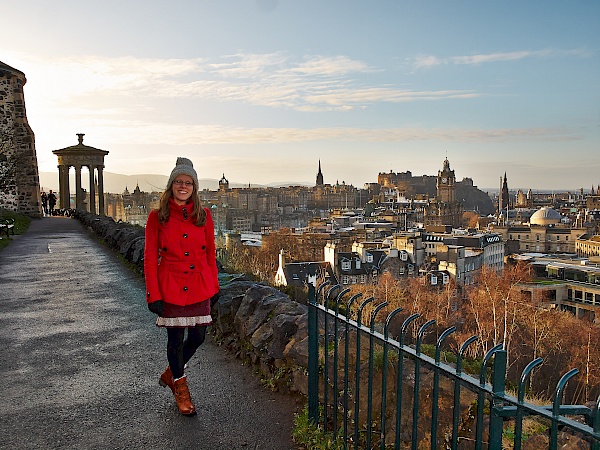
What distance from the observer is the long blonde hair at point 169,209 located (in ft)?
14.1

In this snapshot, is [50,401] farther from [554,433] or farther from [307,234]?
[307,234]

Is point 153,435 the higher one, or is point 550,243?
point 153,435

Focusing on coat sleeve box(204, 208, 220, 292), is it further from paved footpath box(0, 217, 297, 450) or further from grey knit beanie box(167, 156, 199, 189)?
paved footpath box(0, 217, 297, 450)

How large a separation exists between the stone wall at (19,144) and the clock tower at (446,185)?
537 ft

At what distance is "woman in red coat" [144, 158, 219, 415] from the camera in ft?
14.0

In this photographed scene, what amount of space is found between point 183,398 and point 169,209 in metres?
1.53

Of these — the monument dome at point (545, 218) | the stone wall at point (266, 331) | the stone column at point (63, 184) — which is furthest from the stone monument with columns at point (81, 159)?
the monument dome at point (545, 218)

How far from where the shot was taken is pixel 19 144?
97.9 feet

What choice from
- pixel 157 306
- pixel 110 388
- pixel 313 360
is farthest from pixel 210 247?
pixel 110 388

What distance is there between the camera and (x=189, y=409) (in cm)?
443

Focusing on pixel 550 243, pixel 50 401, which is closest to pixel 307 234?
pixel 550 243

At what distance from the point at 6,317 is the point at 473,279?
2399 inches

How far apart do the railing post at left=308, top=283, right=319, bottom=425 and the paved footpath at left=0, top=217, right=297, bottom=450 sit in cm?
26

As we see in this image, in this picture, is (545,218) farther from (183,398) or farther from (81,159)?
(183,398)
